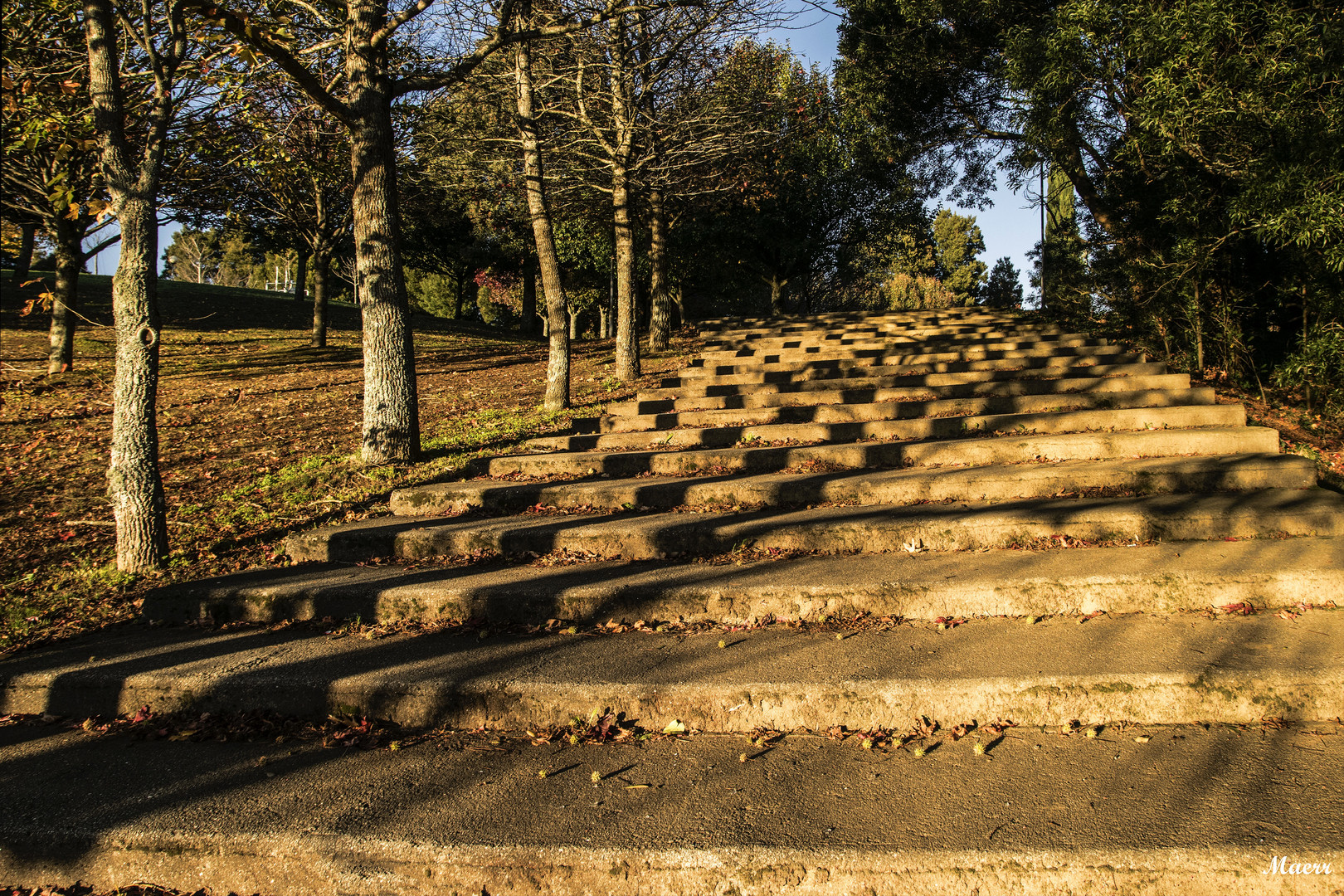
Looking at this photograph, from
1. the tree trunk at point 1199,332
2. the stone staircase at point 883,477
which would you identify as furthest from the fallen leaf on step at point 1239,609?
the tree trunk at point 1199,332

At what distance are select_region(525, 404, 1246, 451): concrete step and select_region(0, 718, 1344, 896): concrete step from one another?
4050 millimetres

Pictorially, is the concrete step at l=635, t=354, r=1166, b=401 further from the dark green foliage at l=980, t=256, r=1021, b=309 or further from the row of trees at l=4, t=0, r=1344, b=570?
the dark green foliage at l=980, t=256, r=1021, b=309

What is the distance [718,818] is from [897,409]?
5.48 metres

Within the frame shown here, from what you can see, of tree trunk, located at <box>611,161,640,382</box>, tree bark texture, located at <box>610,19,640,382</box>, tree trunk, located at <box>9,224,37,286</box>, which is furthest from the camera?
tree trunk, located at <box>9,224,37,286</box>

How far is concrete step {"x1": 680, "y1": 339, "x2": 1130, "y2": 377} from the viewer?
9.76 metres

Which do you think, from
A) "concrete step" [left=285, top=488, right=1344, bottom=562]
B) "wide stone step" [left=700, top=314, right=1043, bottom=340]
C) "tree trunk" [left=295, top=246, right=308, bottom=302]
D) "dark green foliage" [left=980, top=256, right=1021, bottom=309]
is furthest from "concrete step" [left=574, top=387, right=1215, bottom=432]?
"dark green foliage" [left=980, top=256, right=1021, bottom=309]

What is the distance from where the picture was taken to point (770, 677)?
313cm

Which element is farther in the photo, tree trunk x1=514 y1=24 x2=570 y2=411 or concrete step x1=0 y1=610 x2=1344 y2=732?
tree trunk x1=514 y1=24 x2=570 y2=411

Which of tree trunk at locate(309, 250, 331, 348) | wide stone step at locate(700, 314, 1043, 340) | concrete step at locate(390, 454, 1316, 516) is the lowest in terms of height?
concrete step at locate(390, 454, 1316, 516)

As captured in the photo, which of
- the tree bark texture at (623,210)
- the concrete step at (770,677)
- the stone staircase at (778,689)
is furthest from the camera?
the tree bark texture at (623,210)

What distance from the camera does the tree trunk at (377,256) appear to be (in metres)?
6.80

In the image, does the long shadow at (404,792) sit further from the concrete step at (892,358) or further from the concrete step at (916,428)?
the concrete step at (892,358)

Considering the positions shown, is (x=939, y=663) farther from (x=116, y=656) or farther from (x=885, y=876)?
(x=116, y=656)

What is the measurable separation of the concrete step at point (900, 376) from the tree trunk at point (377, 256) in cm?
275
